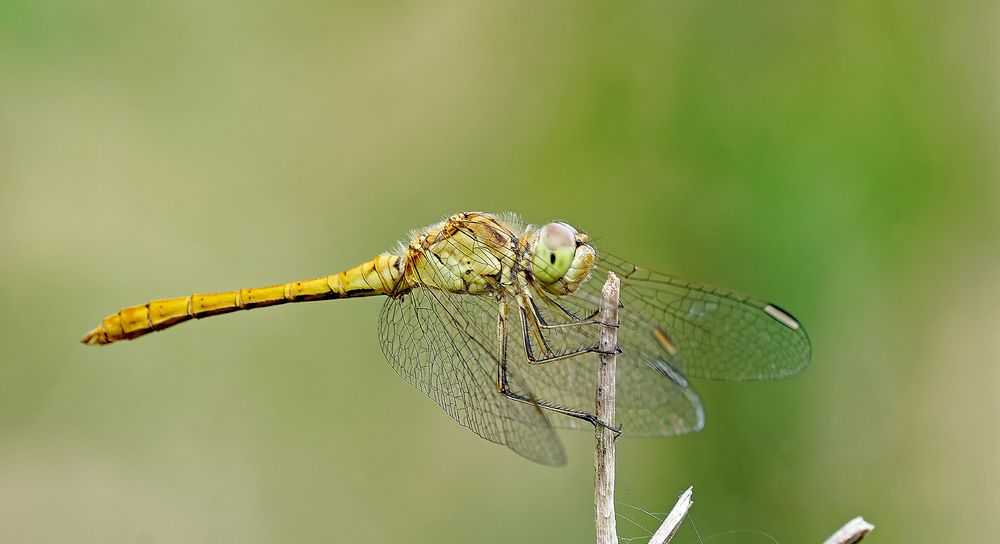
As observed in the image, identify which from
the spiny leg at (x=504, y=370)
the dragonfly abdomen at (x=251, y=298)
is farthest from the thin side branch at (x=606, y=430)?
the dragonfly abdomen at (x=251, y=298)

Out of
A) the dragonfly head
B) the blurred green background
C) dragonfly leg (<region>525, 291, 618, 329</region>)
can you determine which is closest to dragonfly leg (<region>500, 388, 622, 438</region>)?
dragonfly leg (<region>525, 291, 618, 329</region>)

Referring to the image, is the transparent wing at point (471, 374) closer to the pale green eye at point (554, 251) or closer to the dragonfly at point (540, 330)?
the dragonfly at point (540, 330)

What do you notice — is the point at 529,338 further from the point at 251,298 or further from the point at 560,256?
the point at 251,298

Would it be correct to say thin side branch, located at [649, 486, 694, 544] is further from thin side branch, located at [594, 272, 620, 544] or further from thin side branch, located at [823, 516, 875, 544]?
thin side branch, located at [823, 516, 875, 544]

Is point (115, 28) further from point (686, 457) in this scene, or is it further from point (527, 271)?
point (686, 457)

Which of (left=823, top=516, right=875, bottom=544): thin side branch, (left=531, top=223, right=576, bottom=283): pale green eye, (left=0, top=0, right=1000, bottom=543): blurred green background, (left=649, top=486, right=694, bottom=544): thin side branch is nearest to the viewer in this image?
(left=823, top=516, right=875, bottom=544): thin side branch

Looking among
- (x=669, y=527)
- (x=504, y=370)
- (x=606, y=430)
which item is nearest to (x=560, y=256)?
(x=504, y=370)
